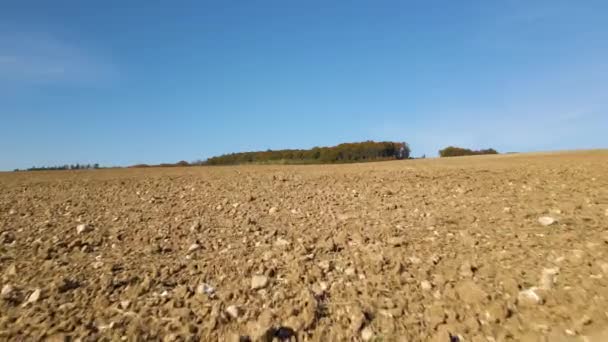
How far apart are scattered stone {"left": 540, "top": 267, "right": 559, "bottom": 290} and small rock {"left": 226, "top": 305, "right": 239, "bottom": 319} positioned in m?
2.05

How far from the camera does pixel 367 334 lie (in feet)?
7.00

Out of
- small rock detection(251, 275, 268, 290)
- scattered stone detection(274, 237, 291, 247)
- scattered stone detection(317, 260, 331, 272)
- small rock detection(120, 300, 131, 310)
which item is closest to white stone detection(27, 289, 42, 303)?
small rock detection(120, 300, 131, 310)

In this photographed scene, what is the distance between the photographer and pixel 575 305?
7.47ft

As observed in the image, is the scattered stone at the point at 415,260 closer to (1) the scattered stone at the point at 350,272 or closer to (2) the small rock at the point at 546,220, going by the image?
(1) the scattered stone at the point at 350,272

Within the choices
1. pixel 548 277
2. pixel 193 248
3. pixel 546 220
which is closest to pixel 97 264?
pixel 193 248

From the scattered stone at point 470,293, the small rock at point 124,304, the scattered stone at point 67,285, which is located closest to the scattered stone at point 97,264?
the scattered stone at point 67,285

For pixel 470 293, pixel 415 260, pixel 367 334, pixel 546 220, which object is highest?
pixel 546 220

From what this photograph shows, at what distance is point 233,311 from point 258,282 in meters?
0.37

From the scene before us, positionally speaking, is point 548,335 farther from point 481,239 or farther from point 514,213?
point 514,213

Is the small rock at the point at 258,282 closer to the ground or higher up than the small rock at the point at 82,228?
closer to the ground

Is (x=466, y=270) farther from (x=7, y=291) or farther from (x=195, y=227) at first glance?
(x=7, y=291)

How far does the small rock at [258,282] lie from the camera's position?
2.57 m

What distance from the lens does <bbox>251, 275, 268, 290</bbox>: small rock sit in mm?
2572

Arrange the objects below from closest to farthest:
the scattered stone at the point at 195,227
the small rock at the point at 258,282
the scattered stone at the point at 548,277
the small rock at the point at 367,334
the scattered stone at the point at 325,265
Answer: the small rock at the point at 367,334 → the scattered stone at the point at 548,277 → the small rock at the point at 258,282 → the scattered stone at the point at 325,265 → the scattered stone at the point at 195,227
